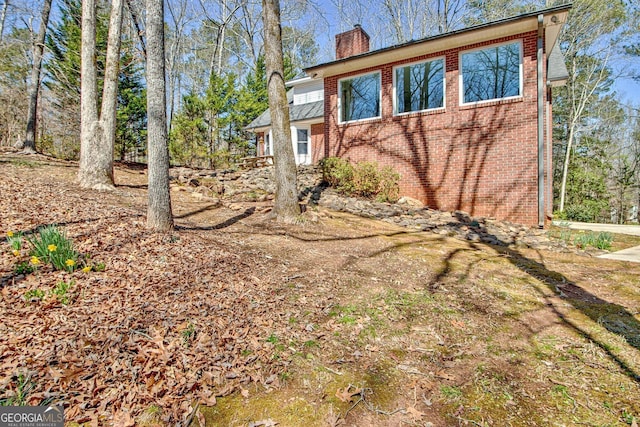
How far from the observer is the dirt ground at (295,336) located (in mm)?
1888

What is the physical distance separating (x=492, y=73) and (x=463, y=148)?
196 cm

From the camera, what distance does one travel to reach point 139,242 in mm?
3742

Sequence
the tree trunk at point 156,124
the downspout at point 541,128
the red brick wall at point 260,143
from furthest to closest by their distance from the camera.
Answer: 1. the red brick wall at point 260,143
2. the downspout at point 541,128
3. the tree trunk at point 156,124

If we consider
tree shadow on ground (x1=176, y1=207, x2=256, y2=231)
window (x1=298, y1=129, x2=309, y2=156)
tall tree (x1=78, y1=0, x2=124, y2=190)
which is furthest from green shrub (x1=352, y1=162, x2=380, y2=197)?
window (x1=298, y1=129, x2=309, y2=156)

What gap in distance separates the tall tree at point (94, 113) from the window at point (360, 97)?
246 inches

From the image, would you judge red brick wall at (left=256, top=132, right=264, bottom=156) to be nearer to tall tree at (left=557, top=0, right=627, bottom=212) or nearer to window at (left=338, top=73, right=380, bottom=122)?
window at (left=338, top=73, right=380, bottom=122)

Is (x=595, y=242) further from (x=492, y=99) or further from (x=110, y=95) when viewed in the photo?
(x=110, y=95)

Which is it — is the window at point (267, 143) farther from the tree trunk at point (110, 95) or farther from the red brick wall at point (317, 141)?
the tree trunk at point (110, 95)

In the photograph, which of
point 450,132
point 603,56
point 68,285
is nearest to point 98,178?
point 68,285

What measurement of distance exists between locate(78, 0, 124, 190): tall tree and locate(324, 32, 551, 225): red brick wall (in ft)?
20.9

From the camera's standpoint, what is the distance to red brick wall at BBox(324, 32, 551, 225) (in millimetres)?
7852

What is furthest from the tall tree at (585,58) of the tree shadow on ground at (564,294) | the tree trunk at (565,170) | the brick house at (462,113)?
the tree shadow on ground at (564,294)

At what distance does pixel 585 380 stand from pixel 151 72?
5.34m

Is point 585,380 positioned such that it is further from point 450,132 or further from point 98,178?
point 98,178
